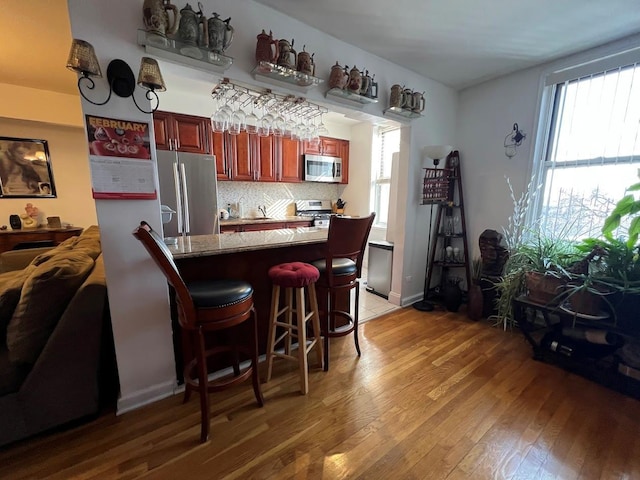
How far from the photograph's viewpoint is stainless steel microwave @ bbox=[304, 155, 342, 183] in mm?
4301

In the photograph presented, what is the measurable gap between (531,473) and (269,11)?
119 inches

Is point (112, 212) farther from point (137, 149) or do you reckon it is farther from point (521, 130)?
point (521, 130)

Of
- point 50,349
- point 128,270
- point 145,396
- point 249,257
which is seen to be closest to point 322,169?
point 249,257

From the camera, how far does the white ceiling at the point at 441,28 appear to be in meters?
1.72

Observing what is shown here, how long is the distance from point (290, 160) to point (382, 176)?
62.3 inches

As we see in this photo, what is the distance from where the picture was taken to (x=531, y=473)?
3.99 feet

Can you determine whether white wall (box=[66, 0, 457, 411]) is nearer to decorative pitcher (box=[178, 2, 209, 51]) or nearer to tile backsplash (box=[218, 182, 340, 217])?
decorative pitcher (box=[178, 2, 209, 51])

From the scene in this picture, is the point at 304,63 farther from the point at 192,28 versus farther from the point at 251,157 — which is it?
the point at 251,157

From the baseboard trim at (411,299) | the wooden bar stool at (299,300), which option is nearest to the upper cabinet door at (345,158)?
the baseboard trim at (411,299)

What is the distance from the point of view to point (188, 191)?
3000mm

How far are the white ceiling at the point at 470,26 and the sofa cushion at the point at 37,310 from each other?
2.05 meters

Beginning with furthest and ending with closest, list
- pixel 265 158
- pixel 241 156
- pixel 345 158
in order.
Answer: pixel 345 158 < pixel 265 158 < pixel 241 156

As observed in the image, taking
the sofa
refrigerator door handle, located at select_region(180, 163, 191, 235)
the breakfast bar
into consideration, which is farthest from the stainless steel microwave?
the sofa

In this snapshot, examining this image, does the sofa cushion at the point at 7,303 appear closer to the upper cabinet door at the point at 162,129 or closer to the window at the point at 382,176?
the upper cabinet door at the point at 162,129
